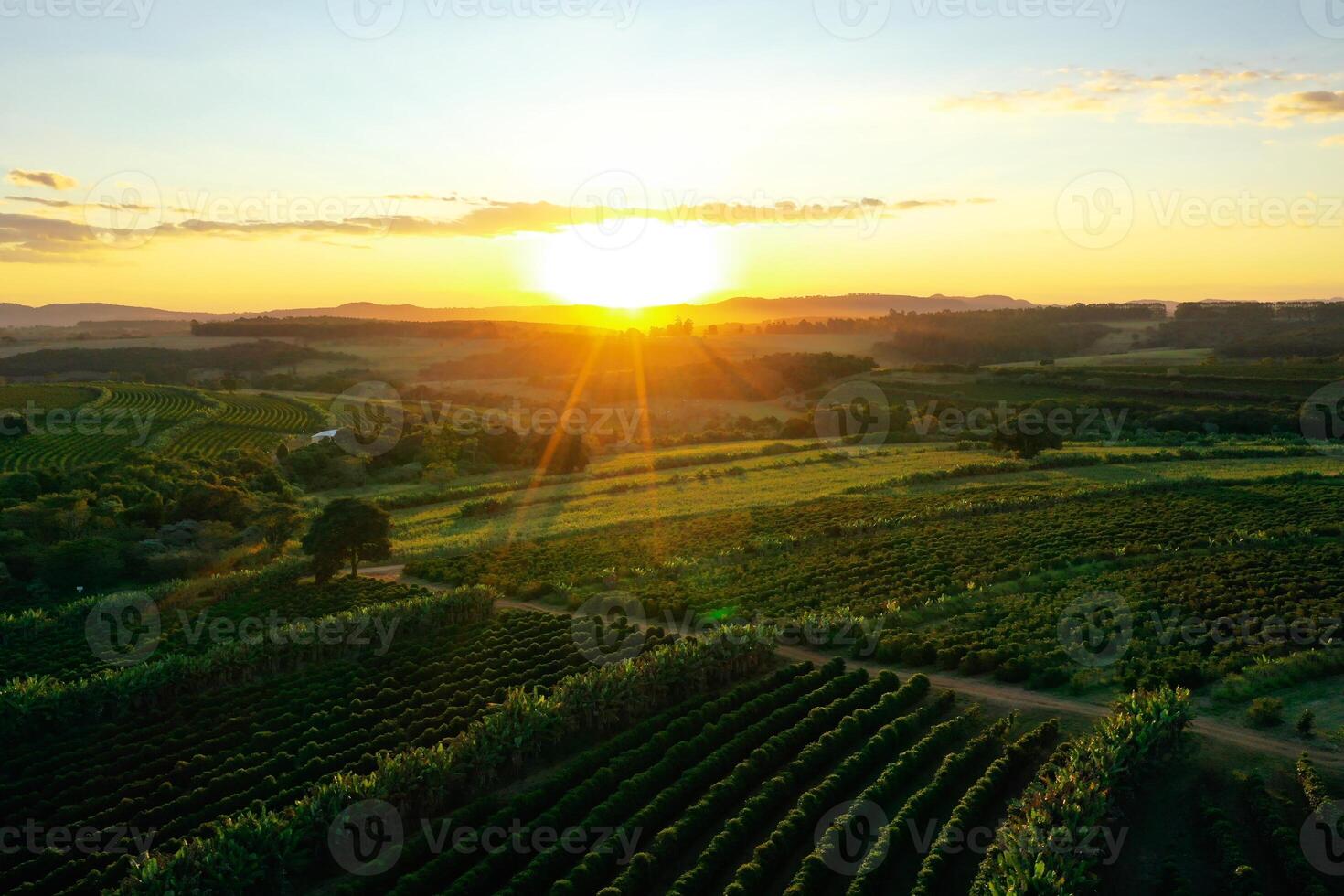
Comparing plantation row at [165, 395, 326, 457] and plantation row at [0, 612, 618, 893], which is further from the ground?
plantation row at [165, 395, 326, 457]

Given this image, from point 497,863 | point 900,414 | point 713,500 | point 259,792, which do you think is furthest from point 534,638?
point 900,414

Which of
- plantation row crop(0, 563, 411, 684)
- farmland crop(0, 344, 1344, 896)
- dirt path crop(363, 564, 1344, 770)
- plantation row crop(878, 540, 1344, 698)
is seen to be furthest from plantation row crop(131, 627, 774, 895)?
plantation row crop(0, 563, 411, 684)

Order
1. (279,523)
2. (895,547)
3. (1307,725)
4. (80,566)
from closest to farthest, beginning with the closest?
(1307,725), (895,547), (80,566), (279,523)

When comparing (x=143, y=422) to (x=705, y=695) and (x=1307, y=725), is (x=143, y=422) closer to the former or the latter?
(x=705, y=695)

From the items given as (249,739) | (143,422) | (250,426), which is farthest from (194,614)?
(250,426)

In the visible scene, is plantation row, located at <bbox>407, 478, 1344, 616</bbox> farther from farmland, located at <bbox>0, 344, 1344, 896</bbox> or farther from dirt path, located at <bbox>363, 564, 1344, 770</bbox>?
dirt path, located at <bbox>363, 564, 1344, 770</bbox>

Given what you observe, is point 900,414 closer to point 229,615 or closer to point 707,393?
point 707,393
